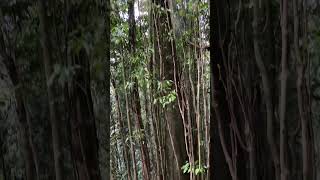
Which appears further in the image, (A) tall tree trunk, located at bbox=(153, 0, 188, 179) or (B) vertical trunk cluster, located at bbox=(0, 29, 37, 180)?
(A) tall tree trunk, located at bbox=(153, 0, 188, 179)

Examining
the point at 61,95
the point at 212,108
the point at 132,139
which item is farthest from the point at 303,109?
the point at 132,139

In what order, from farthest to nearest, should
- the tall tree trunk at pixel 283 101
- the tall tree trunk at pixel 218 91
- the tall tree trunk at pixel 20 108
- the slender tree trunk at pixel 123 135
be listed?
the slender tree trunk at pixel 123 135
the tall tree trunk at pixel 218 91
the tall tree trunk at pixel 283 101
the tall tree trunk at pixel 20 108

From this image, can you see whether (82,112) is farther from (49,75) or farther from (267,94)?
(267,94)

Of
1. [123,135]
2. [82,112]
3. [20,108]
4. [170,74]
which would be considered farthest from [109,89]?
[123,135]

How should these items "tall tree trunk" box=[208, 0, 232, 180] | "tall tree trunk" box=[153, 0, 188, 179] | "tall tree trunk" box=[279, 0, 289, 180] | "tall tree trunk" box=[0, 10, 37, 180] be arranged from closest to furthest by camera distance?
"tall tree trunk" box=[0, 10, 37, 180] < "tall tree trunk" box=[279, 0, 289, 180] < "tall tree trunk" box=[208, 0, 232, 180] < "tall tree trunk" box=[153, 0, 188, 179]

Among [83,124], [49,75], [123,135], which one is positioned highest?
[49,75]

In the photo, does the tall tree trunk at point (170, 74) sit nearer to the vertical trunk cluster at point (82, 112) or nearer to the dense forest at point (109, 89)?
the dense forest at point (109, 89)

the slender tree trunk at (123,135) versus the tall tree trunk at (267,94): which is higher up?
the tall tree trunk at (267,94)

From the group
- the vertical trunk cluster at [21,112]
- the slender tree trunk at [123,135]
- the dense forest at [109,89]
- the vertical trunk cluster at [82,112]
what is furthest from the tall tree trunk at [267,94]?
the slender tree trunk at [123,135]

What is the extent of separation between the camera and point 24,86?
4.09 ft

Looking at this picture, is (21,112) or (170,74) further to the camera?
(170,74)

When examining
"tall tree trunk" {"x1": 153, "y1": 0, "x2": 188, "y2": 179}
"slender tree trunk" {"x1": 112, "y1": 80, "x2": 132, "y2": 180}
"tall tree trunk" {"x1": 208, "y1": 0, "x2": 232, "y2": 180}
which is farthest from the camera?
"slender tree trunk" {"x1": 112, "y1": 80, "x2": 132, "y2": 180}

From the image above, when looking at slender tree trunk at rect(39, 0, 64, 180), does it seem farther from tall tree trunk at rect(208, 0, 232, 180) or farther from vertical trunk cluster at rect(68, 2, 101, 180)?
tall tree trunk at rect(208, 0, 232, 180)

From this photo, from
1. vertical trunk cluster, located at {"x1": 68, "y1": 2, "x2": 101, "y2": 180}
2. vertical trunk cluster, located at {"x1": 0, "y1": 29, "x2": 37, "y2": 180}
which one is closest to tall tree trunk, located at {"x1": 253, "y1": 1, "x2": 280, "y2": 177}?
vertical trunk cluster, located at {"x1": 68, "y1": 2, "x2": 101, "y2": 180}
